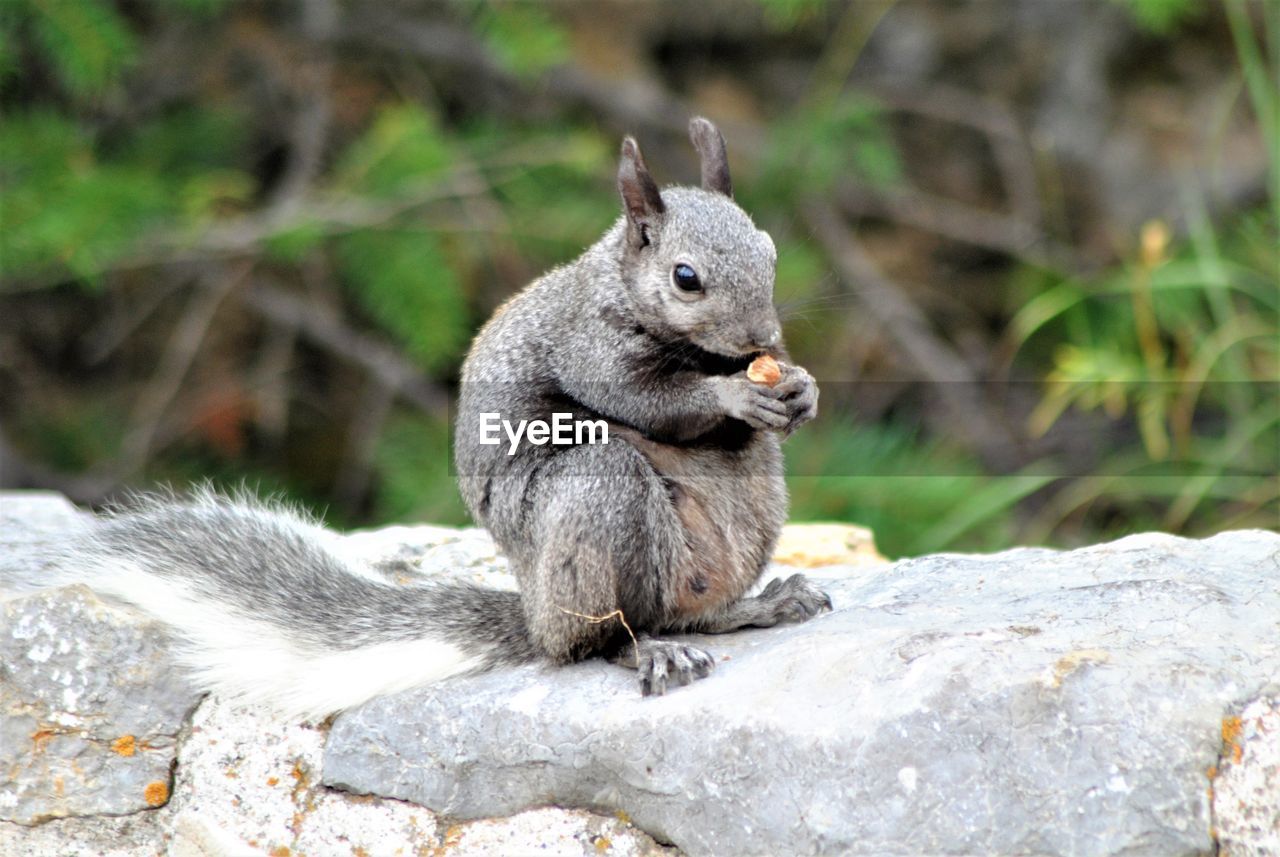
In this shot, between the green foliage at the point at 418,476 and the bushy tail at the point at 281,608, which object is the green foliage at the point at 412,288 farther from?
the bushy tail at the point at 281,608

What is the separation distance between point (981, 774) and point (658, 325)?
0.98m

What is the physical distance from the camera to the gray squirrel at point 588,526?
8.24 feet

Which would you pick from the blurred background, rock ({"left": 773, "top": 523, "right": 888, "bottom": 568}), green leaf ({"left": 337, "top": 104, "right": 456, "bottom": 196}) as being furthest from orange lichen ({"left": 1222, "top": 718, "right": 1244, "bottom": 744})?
green leaf ({"left": 337, "top": 104, "right": 456, "bottom": 196})

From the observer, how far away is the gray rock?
2.06 metres

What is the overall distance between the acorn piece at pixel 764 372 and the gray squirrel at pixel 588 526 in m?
0.02

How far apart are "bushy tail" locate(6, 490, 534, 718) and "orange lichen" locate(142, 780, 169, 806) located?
0.18 metres

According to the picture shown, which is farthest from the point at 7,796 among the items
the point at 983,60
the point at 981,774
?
the point at 983,60

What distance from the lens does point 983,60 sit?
5.73 m

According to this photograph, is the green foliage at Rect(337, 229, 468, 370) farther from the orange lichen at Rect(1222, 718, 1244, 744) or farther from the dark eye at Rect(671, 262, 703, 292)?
the orange lichen at Rect(1222, 718, 1244, 744)

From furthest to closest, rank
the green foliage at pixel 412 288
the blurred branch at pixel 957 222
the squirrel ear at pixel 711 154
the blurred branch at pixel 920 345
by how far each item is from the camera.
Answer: the blurred branch at pixel 957 222, the blurred branch at pixel 920 345, the green foliage at pixel 412 288, the squirrel ear at pixel 711 154

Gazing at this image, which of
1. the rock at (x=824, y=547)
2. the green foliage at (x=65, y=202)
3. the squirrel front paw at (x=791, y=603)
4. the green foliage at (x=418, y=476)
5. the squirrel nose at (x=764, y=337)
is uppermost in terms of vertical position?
the green foliage at (x=65, y=202)

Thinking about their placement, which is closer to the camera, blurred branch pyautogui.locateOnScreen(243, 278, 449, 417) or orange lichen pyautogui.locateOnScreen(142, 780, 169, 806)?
orange lichen pyautogui.locateOnScreen(142, 780, 169, 806)

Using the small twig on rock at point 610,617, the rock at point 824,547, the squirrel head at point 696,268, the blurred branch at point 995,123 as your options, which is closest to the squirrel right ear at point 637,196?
the squirrel head at point 696,268

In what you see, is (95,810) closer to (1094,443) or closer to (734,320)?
(734,320)
